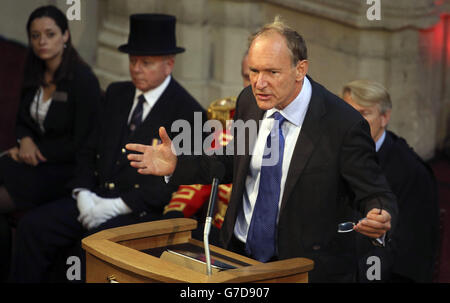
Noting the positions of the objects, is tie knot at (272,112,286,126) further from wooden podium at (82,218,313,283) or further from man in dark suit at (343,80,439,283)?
man in dark suit at (343,80,439,283)

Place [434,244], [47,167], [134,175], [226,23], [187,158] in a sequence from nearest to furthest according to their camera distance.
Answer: [187,158] → [434,244] → [134,175] → [47,167] → [226,23]

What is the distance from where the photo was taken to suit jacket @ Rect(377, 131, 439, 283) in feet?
12.5

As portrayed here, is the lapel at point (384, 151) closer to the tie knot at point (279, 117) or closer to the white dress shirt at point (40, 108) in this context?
the tie knot at point (279, 117)

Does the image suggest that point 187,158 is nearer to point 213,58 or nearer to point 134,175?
point 134,175

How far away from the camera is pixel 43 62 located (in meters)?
4.62

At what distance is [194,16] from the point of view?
5.41 metres

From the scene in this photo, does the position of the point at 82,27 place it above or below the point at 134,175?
above

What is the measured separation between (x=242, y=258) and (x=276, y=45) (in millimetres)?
717

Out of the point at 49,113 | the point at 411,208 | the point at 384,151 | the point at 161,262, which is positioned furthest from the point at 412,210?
the point at 49,113

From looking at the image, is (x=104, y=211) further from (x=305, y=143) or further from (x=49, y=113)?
(x=305, y=143)

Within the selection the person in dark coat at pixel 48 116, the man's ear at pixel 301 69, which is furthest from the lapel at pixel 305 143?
the person in dark coat at pixel 48 116

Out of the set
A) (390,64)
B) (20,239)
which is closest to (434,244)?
(390,64)

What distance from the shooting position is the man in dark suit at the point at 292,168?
2641mm

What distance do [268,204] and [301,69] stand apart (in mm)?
505
